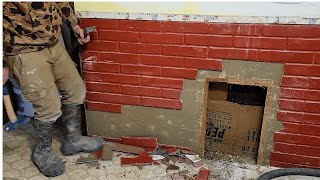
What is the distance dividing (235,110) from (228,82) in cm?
38

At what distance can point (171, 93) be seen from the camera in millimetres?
3307

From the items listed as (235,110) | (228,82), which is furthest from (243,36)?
(235,110)

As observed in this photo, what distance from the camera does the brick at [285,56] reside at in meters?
2.83

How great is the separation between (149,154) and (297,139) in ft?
4.93

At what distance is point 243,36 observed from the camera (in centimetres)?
289

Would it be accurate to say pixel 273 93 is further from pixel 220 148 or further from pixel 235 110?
pixel 220 148

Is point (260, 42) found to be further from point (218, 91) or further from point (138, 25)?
point (138, 25)

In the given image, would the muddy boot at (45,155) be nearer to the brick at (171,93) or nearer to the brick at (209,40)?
the brick at (171,93)

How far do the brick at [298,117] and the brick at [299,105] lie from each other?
1.6 inches

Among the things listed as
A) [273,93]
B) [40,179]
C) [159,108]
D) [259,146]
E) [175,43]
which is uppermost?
[175,43]

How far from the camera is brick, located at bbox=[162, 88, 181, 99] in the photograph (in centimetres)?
329

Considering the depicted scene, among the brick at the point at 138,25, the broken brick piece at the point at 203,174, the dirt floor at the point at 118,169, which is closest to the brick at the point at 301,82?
the dirt floor at the point at 118,169

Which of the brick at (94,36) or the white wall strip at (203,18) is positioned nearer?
the white wall strip at (203,18)

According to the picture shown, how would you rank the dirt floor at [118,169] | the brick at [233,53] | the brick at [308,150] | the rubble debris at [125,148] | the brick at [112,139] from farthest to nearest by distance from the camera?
1. the brick at [112,139]
2. the rubble debris at [125,148]
3. the dirt floor at [118,169]
4. the brick at [308,150]
5. the brick at [233,53]
